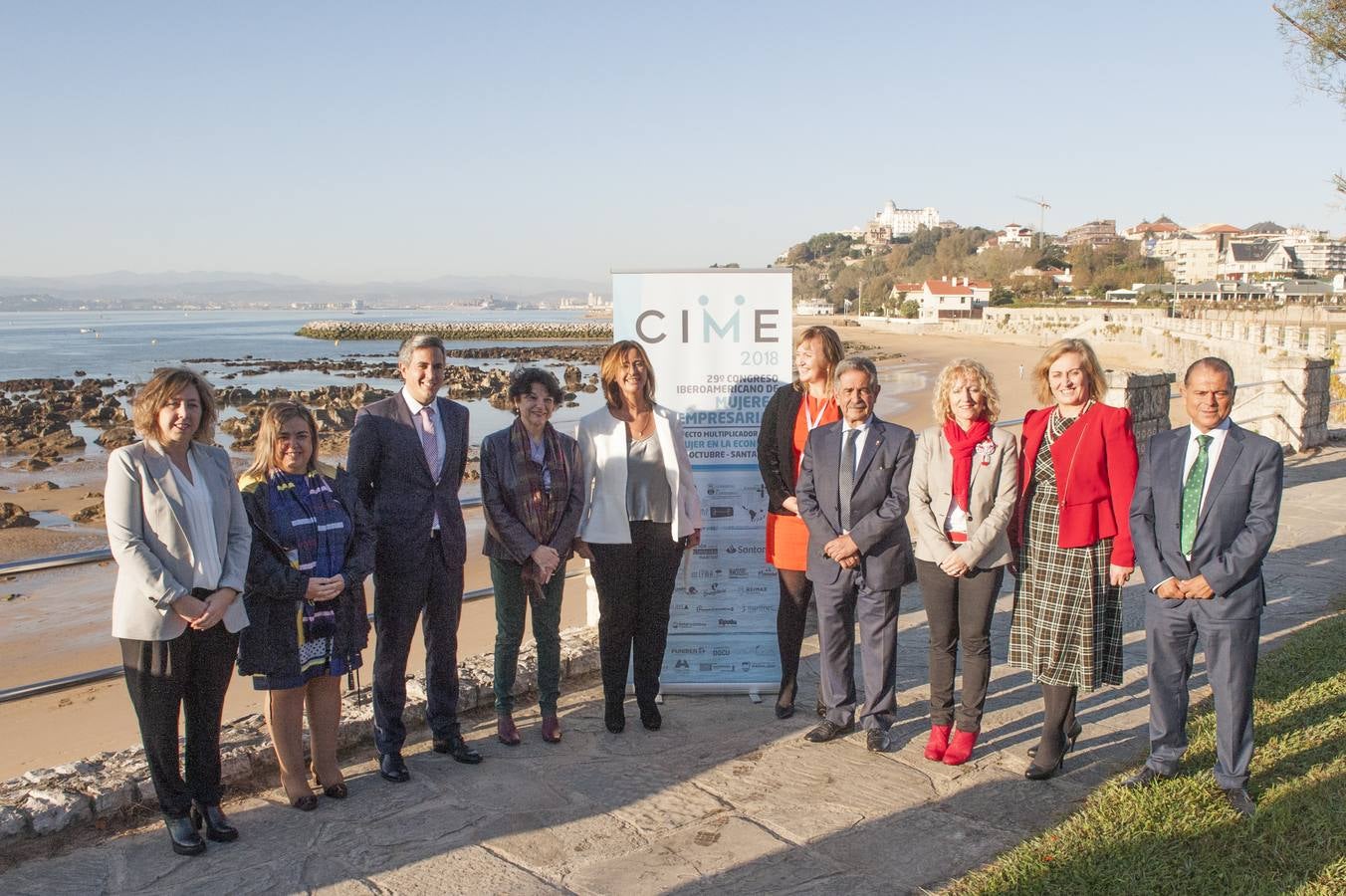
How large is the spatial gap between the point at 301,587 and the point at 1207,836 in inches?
128

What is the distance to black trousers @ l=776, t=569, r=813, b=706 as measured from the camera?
4730mm

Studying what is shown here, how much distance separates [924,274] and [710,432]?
128m

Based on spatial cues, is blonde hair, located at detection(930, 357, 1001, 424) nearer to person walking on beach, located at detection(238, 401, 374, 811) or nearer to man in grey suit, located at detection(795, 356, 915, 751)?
man in grey suit, located at detection(795, 356, 915, 751)

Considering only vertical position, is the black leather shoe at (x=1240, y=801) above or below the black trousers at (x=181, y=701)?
below

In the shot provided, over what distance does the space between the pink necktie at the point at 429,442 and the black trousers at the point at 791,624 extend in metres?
1.74

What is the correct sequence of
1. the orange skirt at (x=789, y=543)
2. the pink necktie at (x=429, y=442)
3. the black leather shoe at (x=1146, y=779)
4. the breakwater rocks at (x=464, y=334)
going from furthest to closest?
the breakwater rocks at (x=464, y=334) < the orange skirt at (x=789, y=543) < the pink necktie at (x=429, y=442) < the black leather shoe at (x=1146, y=779)

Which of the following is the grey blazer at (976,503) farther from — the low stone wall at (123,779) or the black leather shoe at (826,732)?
the low stone wall at (123,779)

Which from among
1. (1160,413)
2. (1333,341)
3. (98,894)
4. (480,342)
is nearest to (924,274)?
(480,342)

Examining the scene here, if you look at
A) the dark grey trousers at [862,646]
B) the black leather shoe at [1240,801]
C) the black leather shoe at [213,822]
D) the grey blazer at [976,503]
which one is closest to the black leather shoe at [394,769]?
the black leather shoe at [213,822]

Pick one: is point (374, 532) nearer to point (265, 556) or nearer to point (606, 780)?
point (265, 556)

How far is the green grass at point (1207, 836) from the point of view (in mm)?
3043

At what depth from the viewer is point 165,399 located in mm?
3295

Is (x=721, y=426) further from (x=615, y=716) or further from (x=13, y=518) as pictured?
(x=13, y=518)

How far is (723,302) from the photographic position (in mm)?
5012
